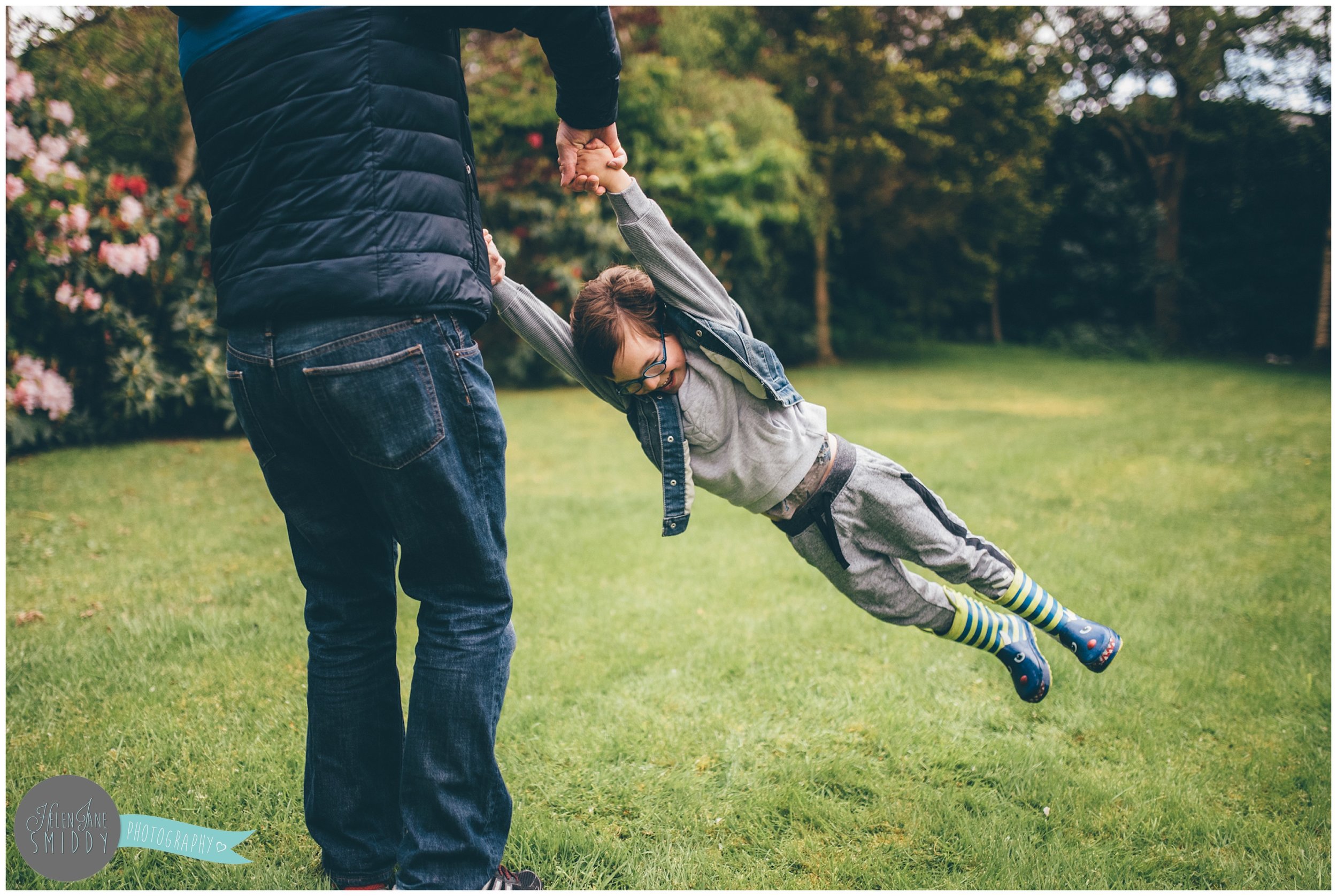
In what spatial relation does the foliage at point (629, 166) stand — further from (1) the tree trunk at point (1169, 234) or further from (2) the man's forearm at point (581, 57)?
(2) the man's forearm at point (581, 57)

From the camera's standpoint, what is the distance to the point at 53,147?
712cm

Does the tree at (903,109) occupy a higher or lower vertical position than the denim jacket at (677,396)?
higher

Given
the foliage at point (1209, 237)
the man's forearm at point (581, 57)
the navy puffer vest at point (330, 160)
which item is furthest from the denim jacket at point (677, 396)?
the foliage at point (1209, 237)

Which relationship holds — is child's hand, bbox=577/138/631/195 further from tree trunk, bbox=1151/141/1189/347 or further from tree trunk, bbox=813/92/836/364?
tree trunk, bbox=1151/141/1189/347

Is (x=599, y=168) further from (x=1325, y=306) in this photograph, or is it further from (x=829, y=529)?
(x=1325, y=306)

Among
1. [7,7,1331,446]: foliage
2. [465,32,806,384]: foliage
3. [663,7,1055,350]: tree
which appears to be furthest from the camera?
[663,7,1055,350]: tree

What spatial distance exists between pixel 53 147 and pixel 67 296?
1221 mm

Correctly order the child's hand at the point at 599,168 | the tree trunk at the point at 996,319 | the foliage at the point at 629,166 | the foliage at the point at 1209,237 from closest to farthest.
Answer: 1. the child's hand at the point at 599,168
2. the foliage at the point at 629,166
3. the foliage at the point at 1209,237
4. the tree trunk at the point at 996,319

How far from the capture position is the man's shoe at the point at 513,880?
6.31 feet

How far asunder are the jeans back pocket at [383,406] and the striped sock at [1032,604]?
1.76m

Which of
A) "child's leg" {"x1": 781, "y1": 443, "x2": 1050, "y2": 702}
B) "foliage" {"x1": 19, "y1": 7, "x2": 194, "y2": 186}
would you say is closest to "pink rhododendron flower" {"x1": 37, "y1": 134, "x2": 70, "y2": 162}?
"foliage" {"x1": 19, "y1": 7, "x2": 194, "y2": 186}

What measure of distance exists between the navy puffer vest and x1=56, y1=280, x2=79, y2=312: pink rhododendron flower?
718 centimetres

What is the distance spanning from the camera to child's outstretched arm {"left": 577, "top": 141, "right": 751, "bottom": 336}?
82.5 inches

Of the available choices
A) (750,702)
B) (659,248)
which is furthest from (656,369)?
(750,702)
